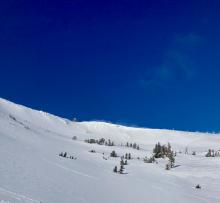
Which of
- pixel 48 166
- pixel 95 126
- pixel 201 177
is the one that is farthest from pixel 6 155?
pixel 95 126

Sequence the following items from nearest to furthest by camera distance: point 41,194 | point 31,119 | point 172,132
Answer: point 41,194
point 31,119
point 172,132

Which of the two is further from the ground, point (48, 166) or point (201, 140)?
point (201, 140)

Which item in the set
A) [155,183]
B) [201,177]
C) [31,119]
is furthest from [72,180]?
[31,119]

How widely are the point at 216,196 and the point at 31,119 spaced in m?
51.5

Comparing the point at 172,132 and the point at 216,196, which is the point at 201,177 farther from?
the point at 172,132

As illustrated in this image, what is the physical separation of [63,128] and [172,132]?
27.6 metres

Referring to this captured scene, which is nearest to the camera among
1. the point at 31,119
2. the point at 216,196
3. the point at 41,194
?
the point at 41,194

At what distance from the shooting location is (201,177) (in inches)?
1368

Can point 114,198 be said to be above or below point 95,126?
below

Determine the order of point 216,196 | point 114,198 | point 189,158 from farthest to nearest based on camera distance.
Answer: point 189,158
point 216,196
point 114,198

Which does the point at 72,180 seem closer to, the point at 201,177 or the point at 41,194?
the point at 41,194

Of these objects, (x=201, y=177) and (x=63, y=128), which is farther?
(x=63, y=128)

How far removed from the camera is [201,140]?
89.1m

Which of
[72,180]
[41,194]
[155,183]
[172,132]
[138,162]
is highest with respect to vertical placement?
[172,132]
